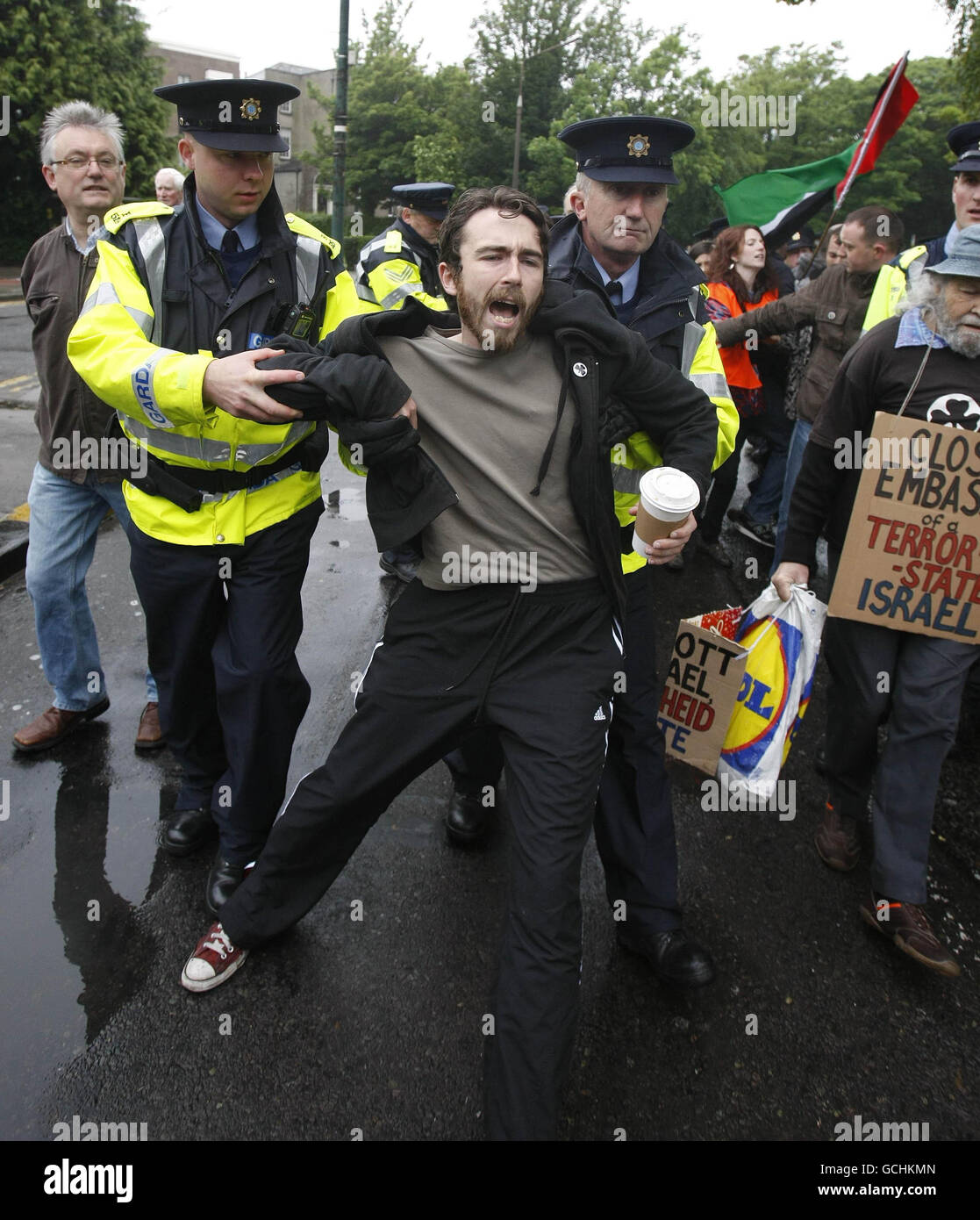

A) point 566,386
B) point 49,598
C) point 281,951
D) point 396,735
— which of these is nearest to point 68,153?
point 49,598

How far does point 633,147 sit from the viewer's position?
2650mm

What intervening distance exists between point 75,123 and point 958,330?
3.34 m

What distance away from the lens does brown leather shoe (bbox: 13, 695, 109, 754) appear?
3623mm

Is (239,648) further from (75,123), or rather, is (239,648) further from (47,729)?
(75,123)

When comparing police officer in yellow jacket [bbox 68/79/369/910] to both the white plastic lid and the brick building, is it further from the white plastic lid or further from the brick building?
the brick building

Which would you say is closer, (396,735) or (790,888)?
(396,735)

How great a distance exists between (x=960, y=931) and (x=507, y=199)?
2.69 meters

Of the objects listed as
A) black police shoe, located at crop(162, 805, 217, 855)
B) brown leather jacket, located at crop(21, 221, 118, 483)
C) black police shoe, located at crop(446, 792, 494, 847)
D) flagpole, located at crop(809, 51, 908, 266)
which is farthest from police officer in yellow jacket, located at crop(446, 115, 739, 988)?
flagpole, located at crop(809, 51, 908, 266)

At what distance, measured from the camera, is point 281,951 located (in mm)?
2740

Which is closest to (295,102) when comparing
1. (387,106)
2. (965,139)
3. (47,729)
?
(387,106)

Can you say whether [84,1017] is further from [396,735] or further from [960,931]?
[960,931]

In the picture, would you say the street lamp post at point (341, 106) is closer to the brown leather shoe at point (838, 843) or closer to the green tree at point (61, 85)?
the green tree at point (61, 85)

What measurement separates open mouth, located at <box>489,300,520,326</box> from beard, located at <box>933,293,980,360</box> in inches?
57.1

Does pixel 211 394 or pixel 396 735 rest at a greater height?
pixel 211 394
